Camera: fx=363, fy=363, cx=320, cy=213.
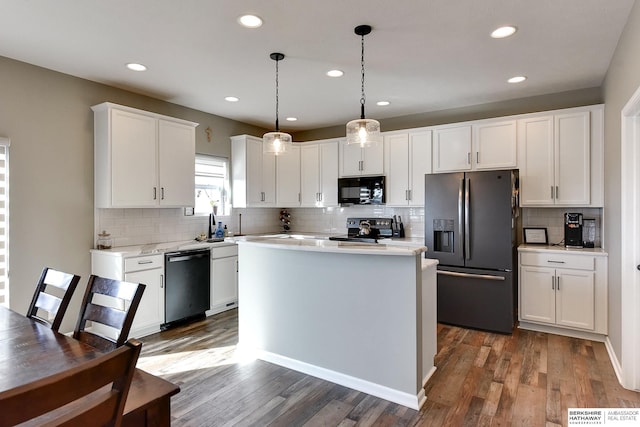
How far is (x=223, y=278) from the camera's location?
14.9ft

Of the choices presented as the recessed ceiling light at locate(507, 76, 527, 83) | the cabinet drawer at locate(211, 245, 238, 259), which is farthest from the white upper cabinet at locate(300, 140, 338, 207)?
the recessed ceiling light at locate(507, 76, 527, 83)

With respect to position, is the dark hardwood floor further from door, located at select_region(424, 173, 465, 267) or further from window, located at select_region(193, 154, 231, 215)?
window, located at select_region(193, 154, 231, 215)

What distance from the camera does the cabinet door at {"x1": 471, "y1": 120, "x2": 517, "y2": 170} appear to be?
407 centimetres

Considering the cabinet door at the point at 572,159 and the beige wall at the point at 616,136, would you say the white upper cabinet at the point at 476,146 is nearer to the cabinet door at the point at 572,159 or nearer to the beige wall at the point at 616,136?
the cabinet door at the point at 572,159

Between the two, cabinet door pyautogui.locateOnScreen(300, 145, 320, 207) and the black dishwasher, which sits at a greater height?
cabinet door pyautogui.locateOnScreen(300, 145, 320, 207)

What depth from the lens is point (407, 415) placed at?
2.30m

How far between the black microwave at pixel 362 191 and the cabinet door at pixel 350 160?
0.11m

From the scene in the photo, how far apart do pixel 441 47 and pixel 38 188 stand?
3749 millimetres

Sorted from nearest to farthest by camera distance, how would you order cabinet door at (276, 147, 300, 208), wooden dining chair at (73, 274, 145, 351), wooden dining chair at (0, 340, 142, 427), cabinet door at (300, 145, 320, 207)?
wooden dining chair at (0, 340, 142, 427), wooden dining chair at (73, 274, 145, 351), cabinet door at (300, 145, 320, 207), cabinet door at (276, 147, 300, 208)

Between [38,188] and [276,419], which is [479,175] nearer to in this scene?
[276,419]

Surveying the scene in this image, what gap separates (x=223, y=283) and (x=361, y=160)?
98.5 inches

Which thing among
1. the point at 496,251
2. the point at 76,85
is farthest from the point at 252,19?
the point at 496,251

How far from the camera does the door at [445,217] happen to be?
3.95 meters

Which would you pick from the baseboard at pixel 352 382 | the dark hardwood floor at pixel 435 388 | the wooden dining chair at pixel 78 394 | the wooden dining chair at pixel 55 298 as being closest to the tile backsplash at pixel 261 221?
the dark hardwood floor at pixel 435 388
